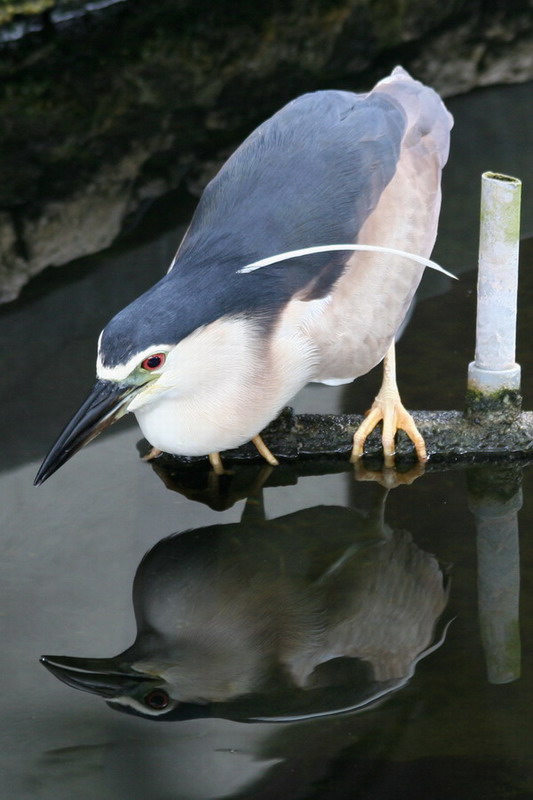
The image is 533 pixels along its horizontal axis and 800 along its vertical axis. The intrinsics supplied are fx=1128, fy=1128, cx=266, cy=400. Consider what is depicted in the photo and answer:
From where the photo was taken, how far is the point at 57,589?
301cm

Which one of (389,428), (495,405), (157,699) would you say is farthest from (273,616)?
(495,405)

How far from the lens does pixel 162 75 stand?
657cm

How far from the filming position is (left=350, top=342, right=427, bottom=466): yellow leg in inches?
136

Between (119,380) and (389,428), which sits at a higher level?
(119,380)

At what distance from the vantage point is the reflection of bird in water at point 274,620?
104 inches

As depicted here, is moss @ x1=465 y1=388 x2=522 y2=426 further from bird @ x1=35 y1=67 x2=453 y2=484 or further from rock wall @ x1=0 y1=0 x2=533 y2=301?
rock wall @ x1=0 y1=0 x2=533 y2=301

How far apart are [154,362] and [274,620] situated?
734 mm

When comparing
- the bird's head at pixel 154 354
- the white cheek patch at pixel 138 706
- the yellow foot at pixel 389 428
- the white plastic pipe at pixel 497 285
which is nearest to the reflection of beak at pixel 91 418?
the bird's head at pixel 154 354

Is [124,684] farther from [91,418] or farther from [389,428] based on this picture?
[389,428]

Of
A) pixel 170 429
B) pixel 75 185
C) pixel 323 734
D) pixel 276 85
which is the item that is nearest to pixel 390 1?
pixel 276 85

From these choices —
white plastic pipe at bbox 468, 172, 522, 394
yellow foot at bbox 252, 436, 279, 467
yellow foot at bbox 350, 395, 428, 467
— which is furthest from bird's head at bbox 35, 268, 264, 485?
white plastic pipe at bbox 468, 172, 522, 394

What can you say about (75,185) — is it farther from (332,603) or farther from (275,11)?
(332,603)

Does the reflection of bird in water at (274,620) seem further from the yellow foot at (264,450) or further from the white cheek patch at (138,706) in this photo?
the yellow foot at (264,450)

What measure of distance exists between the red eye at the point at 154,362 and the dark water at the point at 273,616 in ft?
2.03
